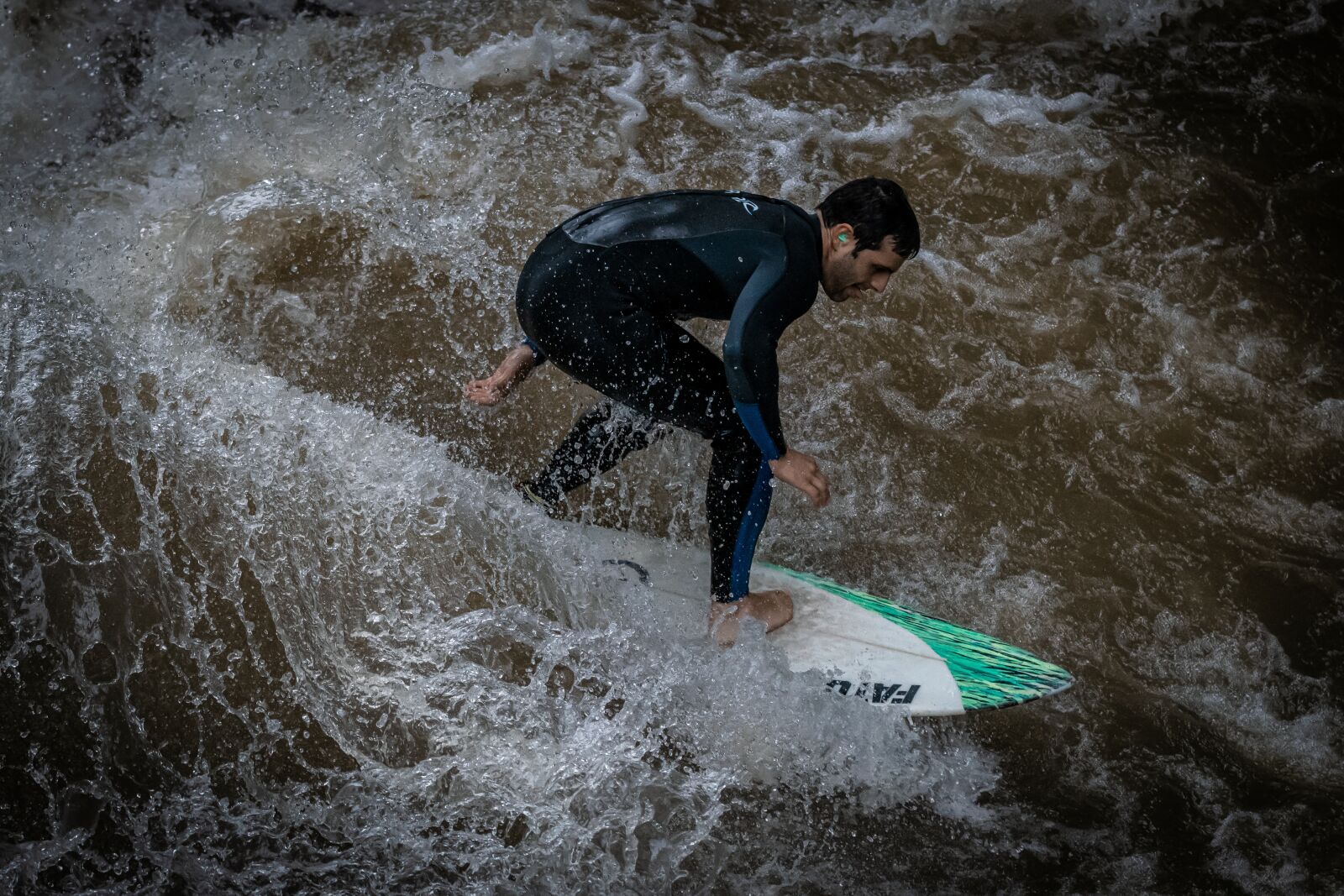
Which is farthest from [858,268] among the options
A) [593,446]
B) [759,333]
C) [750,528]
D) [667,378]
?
[593,446]

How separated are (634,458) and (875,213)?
142 cm

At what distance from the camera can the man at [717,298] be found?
2566 millimetres

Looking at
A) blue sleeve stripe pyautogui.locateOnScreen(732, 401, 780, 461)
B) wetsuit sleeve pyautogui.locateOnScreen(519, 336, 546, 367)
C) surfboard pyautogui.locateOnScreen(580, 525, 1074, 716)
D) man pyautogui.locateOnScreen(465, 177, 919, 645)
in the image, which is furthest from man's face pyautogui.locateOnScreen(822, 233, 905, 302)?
surfboard pyautogui.locateOnScreen(580, 525, 1074, 716)

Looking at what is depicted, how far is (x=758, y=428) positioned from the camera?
2660 mm

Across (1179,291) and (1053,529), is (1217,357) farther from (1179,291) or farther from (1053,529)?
(1053,529)

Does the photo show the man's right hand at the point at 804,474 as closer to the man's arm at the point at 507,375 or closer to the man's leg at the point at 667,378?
the man's leg at the point at 667,378

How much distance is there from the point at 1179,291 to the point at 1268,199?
29.4 inches

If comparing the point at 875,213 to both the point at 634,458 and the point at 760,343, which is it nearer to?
the point at 760,343

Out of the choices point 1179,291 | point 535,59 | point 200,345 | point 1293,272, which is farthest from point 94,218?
point 1293,272

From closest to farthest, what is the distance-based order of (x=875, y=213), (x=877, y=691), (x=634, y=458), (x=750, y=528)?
(x=875, y=213) → (x=750, y=528) → (x=877, y=691) → (x=634, y=458)

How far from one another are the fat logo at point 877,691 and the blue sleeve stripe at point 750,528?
38 centimetres

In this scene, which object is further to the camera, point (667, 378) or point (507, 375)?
point (507, 375)

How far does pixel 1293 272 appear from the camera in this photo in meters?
4.37

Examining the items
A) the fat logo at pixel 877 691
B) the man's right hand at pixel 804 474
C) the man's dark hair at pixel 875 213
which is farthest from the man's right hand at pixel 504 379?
the fat logo at pixel 877 691
